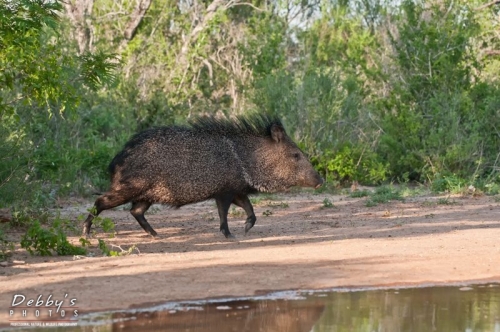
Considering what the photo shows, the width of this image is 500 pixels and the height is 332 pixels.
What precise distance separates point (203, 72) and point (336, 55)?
4364 millimetres

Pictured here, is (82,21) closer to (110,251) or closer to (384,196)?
(384,196)

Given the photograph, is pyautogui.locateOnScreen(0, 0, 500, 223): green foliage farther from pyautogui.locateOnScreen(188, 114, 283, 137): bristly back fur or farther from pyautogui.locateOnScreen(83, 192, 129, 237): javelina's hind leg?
pyautogui.locateOnScreen(188, 114, 283, 137): bristly back fur

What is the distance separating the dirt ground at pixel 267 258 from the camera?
20.9 feet

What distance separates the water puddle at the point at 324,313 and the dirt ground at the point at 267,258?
238mm

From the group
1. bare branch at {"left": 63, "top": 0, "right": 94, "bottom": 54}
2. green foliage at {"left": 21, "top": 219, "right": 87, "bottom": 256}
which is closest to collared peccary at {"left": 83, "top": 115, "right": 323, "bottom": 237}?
green foliage at {"left": 21, "top": 219, "right": 87, "bottom": 256}

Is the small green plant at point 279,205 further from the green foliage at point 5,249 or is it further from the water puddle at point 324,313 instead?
the water puddle at point 324,313

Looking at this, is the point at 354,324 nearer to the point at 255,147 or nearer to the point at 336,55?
the point at 255,147

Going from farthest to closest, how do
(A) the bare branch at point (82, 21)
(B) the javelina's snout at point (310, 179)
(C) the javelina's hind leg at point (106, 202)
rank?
(A) the bare branch at point (82, 21), (B) the javelina's snout at point (310, 179), (C) the javelina's hind leg at point (106, 202)

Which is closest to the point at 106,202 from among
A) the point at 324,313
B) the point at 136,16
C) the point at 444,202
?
the point at 324,313

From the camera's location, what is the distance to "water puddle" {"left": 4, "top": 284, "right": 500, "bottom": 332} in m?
5.48

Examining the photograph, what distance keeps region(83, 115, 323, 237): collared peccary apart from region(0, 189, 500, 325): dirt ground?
46 cm


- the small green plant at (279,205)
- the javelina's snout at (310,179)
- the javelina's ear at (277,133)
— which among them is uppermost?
the javelina's ear at (277,133)

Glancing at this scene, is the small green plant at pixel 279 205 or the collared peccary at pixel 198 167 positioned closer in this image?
the collared peccary at pixel 198 167

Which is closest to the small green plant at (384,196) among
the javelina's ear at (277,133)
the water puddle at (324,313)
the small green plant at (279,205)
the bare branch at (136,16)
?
the small green plant at (279,205)
